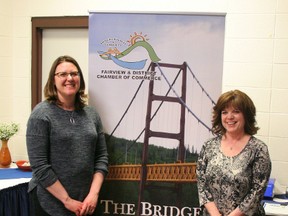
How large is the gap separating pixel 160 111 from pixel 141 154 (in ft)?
1.05

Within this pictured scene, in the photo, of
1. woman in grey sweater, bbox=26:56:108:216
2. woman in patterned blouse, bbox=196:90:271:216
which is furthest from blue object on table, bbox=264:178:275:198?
woman in grey sweater, bbox=26:56:108:216

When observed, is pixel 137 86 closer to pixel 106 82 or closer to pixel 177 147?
pixel 106 82

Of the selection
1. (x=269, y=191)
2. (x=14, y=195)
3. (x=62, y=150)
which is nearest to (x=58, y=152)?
(x=62, y=150)

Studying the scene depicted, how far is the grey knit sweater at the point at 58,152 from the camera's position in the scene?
190 centimetres

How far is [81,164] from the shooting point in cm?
199

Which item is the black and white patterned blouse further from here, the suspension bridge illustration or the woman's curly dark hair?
the suspension bridge illustration

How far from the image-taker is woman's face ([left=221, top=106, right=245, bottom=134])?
1.85 metres

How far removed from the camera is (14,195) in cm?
241

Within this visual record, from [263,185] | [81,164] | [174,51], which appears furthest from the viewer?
[174,51]

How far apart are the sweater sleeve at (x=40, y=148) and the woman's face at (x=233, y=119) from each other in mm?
983

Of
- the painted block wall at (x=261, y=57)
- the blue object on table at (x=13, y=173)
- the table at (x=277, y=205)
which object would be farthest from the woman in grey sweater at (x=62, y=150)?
the table at (x=277, y=205)

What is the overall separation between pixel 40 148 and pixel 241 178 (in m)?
1.09

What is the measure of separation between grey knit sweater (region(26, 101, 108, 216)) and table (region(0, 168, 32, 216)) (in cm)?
47

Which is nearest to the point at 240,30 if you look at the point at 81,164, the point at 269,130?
the point at 269,130
